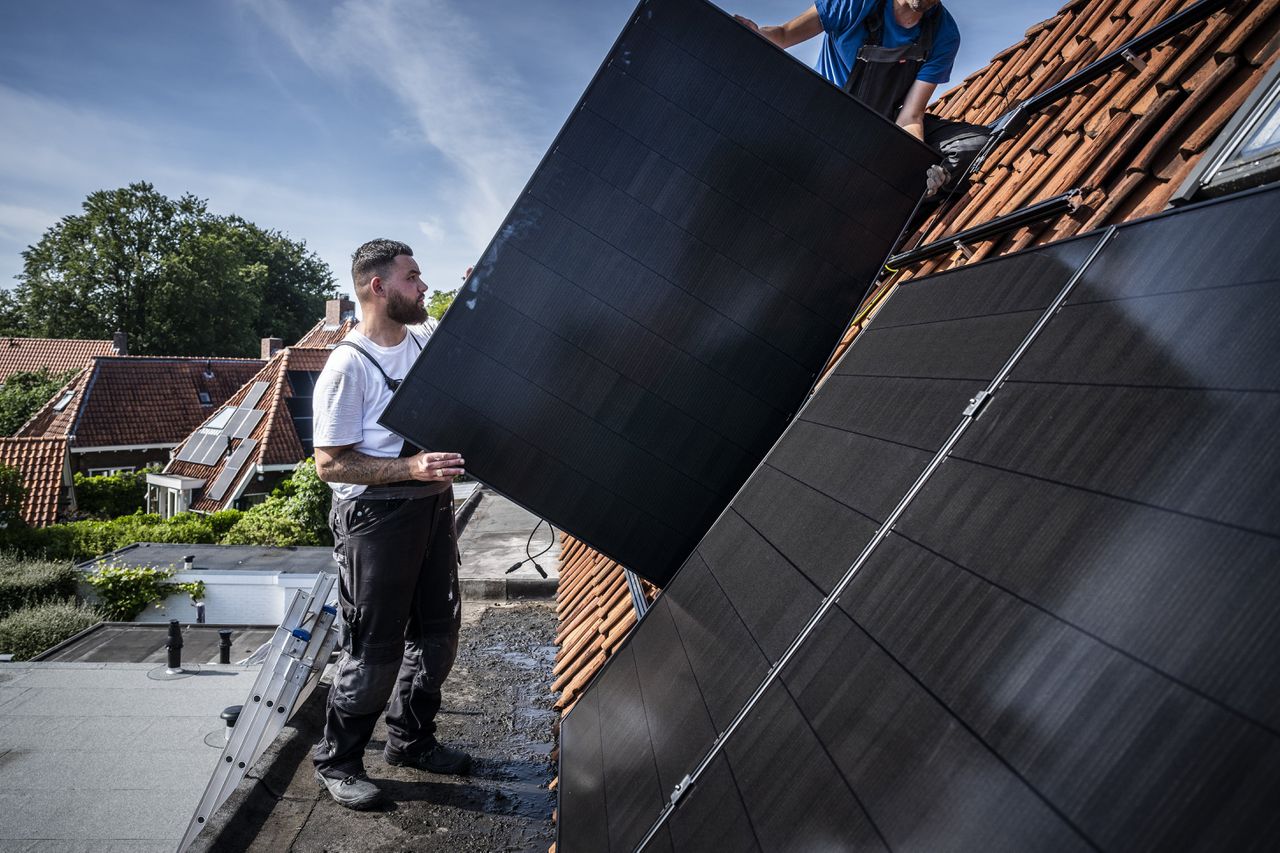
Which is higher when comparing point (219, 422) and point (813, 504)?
point (813, 504)

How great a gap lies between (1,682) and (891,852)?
7247mm

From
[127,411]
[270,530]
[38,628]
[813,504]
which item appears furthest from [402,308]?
[127,411]

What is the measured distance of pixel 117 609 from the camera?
51.2 ft

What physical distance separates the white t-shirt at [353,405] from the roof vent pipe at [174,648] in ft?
12.1

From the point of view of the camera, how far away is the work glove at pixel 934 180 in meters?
3.10

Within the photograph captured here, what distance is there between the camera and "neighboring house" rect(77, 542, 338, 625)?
15633 millimetres

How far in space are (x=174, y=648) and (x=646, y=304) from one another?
217 inches

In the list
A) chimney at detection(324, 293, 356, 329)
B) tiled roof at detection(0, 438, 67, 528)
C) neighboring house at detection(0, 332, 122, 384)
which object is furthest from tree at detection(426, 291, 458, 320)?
tiled roof at detection(0, 438, 67, 528)

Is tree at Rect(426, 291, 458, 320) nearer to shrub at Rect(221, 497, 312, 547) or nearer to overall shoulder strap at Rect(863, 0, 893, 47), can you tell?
shrub at Rect(221, 497, 312, 547)

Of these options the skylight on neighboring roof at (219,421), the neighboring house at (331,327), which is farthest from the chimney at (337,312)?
the skylight on neighboring roof at (219,421)

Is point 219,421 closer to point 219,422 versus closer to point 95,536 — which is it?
point 219,422

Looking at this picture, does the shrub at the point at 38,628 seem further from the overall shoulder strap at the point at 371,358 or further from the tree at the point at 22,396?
the tree at the point at 22,396

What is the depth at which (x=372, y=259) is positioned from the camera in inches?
145

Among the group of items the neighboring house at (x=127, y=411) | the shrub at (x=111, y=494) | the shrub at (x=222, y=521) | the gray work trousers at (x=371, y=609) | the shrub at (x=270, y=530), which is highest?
the gray work trousers at (x=371, y=609)
